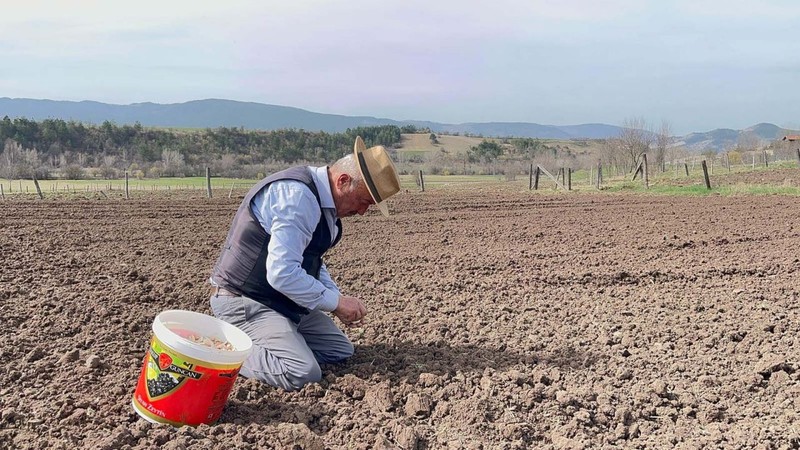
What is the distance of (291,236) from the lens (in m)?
3.96

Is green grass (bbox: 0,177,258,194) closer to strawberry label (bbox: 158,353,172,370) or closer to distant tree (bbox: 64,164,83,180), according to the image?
distant tree (bbox: 64,164,83,180)

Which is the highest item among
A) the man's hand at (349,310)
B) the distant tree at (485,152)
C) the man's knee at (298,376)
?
the distant tree at (485,152)

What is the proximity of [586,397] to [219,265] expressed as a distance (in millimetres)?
2417

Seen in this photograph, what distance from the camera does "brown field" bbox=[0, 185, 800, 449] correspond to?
11.5 feet

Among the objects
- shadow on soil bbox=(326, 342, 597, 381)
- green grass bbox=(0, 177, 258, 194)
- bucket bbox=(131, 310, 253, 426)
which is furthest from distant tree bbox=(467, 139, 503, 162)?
bucket bbox=(131, 310, 253, 426)

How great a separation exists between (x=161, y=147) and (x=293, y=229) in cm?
6866

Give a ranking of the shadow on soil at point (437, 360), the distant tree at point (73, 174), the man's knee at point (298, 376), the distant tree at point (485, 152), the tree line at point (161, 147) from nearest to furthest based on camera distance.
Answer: the man's knee at point (298, 376)
the shadow on soil at point (437, 360)
the distant tree at point (73, 174)
the tree line at point (161, 147)
the distant tree at point (485, 152)

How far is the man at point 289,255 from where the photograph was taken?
397 cm

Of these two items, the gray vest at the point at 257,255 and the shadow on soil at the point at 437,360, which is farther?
the shadow on soil at the point at 437,360

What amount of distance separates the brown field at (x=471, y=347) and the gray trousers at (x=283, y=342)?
10 cm

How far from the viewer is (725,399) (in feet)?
12.8

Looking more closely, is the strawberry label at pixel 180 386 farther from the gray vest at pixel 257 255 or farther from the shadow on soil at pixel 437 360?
the shadow on soil at pixel 437 360

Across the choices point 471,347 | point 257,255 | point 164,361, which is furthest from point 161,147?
point 164,361

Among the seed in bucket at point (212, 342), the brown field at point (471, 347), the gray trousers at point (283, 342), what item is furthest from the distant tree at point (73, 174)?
the seed in bucket at point (212, 342)
